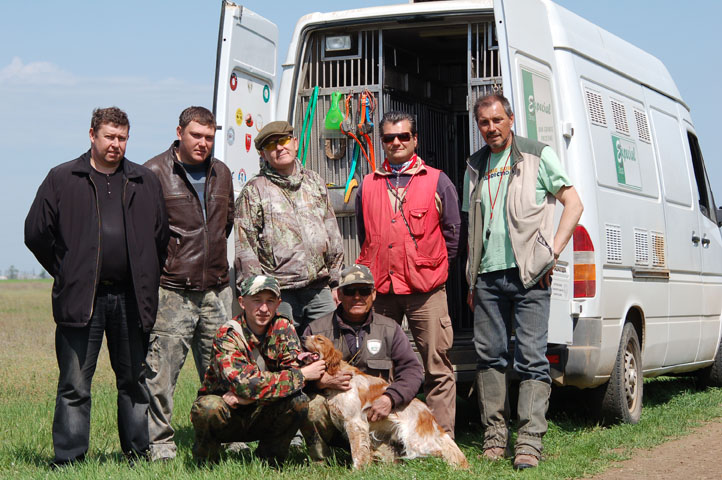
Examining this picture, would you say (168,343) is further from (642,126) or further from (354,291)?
(642,126)

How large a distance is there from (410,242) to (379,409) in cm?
111

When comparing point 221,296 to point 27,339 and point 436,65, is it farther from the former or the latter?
point 27,339

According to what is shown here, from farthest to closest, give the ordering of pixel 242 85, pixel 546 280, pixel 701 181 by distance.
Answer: pixel 701 181
pixel 242 85
pixel 546 280

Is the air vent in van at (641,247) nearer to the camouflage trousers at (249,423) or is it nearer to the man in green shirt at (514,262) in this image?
the man in green shirt at (514,262)

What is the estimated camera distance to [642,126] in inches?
311

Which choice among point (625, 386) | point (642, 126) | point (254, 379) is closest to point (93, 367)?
point (254, 379)

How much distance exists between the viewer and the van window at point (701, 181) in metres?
8.98

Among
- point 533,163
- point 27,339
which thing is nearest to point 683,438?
point 533,163

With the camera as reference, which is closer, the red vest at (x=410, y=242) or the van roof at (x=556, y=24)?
the red vest at (x=410, y=242)

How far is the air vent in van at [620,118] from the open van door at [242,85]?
2.50 metres

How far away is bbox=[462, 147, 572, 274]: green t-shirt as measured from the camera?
5828 millimetres

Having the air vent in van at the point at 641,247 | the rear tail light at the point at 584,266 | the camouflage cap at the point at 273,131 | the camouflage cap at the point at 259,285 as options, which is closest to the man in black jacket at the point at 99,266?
the camouflage cap at the point at 259,285

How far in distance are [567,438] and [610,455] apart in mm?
592

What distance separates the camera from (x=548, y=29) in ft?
22.2
